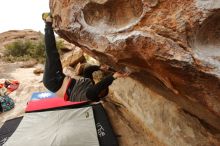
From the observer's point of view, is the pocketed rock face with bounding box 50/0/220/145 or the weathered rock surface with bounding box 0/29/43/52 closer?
the pocketed rock face with bounding box 50/0/220/145

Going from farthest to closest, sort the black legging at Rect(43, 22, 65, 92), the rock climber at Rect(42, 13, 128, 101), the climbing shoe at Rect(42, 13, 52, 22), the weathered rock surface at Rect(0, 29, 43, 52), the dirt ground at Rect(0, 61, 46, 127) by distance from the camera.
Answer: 1. the weathered rock surface at Rect(0, 29, 43, 52)
2. the dirt ground at Rect(0, 61, 46, 127)
3. the rock climber at Rect(42, 13, 128, 101)
4. the black legging at Rect(43, 22, 65, 92)
5. the climbing shoe at Rect(42, 13, 52, 22)

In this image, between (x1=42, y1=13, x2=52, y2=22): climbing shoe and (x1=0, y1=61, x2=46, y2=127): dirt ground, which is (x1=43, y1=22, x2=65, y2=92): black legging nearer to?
(x1=42, y1=13, x2=52, y2=22): climbing shoe

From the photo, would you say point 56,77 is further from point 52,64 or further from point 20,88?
point 20,88

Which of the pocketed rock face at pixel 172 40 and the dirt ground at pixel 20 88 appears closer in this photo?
the pocketed rock face at pixel 172 40

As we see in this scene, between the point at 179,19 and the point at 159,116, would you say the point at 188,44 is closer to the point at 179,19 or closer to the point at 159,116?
the point at 179,19

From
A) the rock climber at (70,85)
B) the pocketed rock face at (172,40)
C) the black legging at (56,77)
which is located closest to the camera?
the pocketed rock face at (172,40)

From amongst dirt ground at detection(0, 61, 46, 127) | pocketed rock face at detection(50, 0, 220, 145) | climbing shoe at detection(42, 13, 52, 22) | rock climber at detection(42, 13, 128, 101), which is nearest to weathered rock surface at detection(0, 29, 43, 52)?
dirt ground at detection(0, 61, 46, 127)

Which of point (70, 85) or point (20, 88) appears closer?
point (70, 85)


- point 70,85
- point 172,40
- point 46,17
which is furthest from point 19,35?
point 172,40

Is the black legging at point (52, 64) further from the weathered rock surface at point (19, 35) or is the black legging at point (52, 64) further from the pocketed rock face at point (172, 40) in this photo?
the weathered rock surface at point (19, 35)

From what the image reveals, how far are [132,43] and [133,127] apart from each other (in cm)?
288

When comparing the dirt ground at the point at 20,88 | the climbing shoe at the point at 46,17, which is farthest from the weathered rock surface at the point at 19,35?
the climbing shoe at the point at 46,17

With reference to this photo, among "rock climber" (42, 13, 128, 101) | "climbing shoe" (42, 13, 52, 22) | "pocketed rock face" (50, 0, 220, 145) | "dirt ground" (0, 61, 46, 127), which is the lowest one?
"dirt ground" (0, 61, 46, 127)

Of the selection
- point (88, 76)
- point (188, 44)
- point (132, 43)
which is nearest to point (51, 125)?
point (88, 76)
